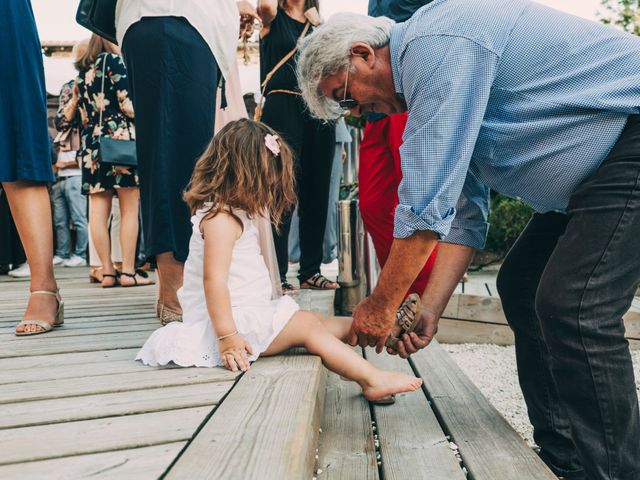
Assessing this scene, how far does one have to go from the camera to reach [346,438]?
168 centimetres

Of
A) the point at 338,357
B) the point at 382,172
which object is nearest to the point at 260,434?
the point at 338,357

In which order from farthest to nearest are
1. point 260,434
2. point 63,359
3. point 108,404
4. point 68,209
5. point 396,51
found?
point 68,209 < point 63,359 < point 396,51 < point 108,404 < point 260,434

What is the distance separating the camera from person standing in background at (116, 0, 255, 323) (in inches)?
88.2

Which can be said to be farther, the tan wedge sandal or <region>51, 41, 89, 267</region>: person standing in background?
<region>51, 41, 89, 267</region>: person standing in background

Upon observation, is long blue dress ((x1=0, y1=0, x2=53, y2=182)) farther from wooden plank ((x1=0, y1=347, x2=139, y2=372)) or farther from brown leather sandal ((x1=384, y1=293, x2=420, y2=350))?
brown leather sandal ((x1=384, y1=293, x2=420, y2=350))

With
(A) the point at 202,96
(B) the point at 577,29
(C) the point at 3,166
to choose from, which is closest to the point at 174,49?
(A) the point at 202,96

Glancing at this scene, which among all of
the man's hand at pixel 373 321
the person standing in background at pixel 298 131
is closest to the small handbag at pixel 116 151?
the person standing in background at pixel 298 131

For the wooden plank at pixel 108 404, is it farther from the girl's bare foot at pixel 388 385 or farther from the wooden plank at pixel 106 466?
the girl's bare foot at pixel 388 385

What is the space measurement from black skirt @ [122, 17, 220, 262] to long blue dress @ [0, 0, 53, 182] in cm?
34

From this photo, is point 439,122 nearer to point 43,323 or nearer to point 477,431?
point 477,431

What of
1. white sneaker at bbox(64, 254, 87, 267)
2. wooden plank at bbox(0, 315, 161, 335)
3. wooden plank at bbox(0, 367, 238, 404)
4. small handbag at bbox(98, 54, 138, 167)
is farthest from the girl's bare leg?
white sneaker at bbox(64, 254, 87, 267)

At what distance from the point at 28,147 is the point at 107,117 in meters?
1.87

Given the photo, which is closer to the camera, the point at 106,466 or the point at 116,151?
the point at 106,466

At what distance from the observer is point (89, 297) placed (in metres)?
3.48
